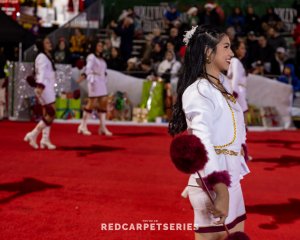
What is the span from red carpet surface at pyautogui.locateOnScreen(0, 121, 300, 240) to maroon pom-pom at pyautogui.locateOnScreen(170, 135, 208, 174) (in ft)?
7.12

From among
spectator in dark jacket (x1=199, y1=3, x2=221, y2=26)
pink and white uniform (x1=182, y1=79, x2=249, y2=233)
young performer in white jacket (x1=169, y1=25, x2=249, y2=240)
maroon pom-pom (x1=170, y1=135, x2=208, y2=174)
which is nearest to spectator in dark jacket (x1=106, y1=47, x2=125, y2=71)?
spectator in dark jacket (x1=199, y1=3, x2=221, y2=26)

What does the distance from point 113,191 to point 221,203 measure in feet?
12.7

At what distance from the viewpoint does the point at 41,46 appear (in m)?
8.73

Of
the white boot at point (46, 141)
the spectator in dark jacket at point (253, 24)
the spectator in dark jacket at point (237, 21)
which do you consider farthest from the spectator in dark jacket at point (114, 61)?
the white boot at point (46, 141)

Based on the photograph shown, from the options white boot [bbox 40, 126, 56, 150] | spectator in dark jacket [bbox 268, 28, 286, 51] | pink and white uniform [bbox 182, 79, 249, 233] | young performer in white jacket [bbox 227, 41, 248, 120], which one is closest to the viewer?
pink and white uniform [bbox 182, 79, 249, 233]

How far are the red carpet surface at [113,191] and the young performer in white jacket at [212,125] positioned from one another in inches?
76.0

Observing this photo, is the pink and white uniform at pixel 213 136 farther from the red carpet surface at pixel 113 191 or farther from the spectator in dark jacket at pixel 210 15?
the spectator in dark jacket at pixel 210 15

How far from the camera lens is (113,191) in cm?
619

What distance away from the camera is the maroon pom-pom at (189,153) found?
7.89 ft

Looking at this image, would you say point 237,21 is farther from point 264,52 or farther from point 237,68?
point 237,68

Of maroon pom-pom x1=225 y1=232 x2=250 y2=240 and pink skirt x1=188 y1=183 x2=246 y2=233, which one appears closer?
maroon pom-pom x1=225 y1=232 x2=250 y2=240

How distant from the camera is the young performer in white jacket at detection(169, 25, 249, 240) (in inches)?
97.7

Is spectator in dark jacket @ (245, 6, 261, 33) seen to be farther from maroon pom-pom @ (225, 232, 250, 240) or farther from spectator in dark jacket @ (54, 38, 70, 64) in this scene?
maroon pom-pom @ (225, 232, 250, 240)

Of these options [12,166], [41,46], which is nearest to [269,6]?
[41,46]
